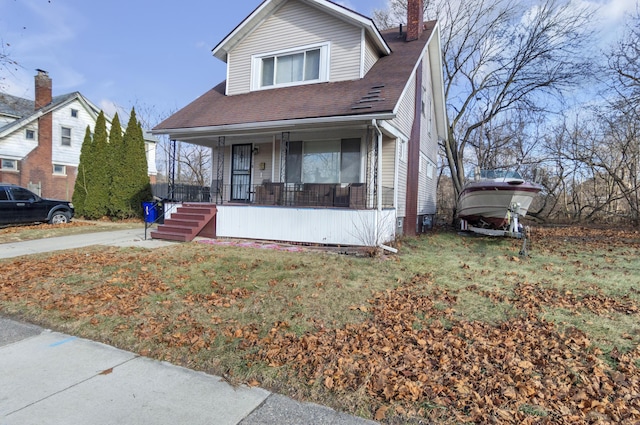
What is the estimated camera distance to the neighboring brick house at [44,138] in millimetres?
21938

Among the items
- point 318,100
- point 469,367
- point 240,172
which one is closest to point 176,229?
point 240,172

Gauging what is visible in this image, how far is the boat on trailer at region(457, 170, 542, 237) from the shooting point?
1059 centimetres

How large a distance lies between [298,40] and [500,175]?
8.52 metres

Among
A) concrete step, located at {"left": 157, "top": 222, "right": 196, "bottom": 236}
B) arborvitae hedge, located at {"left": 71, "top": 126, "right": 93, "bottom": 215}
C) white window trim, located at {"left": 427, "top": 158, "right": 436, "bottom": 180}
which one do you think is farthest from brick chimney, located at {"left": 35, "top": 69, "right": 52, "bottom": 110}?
white window trim, located at {"left": 427, "top": 158, "right": 436, "bottom": 180}

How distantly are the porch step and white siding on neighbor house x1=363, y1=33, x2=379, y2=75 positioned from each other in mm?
6941

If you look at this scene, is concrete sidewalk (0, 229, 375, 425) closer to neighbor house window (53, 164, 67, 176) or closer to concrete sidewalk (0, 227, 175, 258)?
concrete sidewalk (0, 227, 175, 258)

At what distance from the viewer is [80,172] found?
57.2ft

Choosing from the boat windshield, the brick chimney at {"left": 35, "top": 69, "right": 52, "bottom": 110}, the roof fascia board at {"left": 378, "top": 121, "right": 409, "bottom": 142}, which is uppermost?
the brick chimney at {"left": 35, "top": 69, "right": 52, "bottom": 110}

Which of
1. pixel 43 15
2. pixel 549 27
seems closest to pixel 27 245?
pixel 43 15

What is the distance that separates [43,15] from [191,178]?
75.6ft

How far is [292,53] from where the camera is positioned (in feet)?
40.4

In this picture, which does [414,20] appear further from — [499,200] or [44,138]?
[44,138]

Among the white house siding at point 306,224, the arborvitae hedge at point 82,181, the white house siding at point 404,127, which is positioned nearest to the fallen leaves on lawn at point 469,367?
the white house siding at point 306,224

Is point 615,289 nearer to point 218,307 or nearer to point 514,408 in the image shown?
point 514,408
